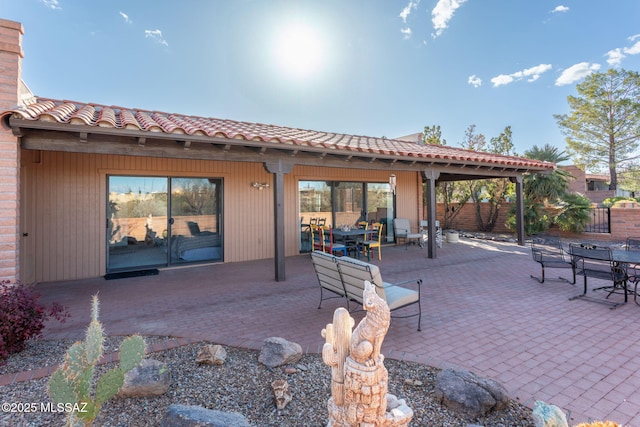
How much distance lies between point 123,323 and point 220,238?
409 cm

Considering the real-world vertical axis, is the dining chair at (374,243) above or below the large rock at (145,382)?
above

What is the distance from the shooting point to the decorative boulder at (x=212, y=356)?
2803 mm

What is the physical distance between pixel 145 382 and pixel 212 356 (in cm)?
58

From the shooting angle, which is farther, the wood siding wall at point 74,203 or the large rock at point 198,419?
the wood siding wall at point 74,203

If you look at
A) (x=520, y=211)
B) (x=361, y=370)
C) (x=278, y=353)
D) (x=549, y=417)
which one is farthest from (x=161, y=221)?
(x=520, y=211)

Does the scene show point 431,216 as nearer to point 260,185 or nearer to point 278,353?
point 260,185

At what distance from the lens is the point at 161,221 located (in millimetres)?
7125

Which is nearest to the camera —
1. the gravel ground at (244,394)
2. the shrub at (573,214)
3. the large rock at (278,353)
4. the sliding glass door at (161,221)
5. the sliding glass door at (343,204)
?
the gravel ground at (244,394)

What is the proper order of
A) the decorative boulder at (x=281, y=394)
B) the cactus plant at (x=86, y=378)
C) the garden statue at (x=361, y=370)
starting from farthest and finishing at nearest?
Answer: the decorative boulder at (x=281, y=394) < the cactus plant at (x=86, y=378) < the garden statue at (x=361, y=370)

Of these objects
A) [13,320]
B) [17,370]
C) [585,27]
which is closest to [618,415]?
[17,370]

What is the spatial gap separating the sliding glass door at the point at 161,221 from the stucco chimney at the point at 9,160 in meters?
2.87

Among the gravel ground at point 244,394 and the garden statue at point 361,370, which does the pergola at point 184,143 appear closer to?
the gravel ground at point 244,394

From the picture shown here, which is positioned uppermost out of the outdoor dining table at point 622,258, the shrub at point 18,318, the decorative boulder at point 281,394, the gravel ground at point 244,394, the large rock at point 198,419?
the outdoor dining table at point 622,258

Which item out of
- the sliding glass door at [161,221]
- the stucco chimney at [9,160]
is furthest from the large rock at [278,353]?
the sliding glass door at [161,221]
